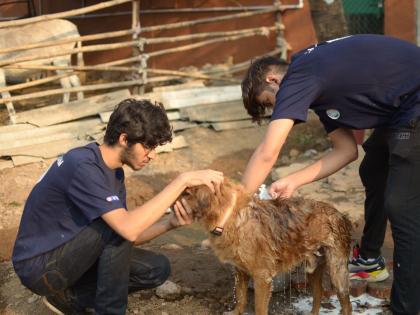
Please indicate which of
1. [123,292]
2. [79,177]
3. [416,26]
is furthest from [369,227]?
[416,26]

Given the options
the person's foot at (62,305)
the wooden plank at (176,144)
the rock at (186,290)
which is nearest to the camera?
the person's foot at (62,305)

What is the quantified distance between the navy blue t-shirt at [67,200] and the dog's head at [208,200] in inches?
17.8

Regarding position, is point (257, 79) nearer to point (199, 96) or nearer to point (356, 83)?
point (356, 83)

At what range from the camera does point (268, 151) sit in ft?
12.9

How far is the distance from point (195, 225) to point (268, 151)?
324 cm

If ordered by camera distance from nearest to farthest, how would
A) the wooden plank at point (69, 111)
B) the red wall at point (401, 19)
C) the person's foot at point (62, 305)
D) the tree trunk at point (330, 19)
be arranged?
the person's foot at point (62, 305) → the wooden plank at point (69, 111) → the tree trunk at point (330, 19) → the red wall at point (401, 19)

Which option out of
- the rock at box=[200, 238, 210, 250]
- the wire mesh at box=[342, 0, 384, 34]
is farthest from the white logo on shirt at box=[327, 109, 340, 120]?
the wire mesh at box=[342, 0, 384, 34]

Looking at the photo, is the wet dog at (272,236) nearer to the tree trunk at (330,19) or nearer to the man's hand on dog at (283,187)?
the man's hand on dog at (283,187)

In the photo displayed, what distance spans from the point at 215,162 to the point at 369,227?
158 inches

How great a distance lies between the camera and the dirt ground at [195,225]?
495 centimetres

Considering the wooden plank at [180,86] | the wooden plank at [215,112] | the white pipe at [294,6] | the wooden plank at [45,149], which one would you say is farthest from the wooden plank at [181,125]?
the white pipe at [294,6]

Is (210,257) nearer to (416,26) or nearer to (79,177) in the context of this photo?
(79,177)

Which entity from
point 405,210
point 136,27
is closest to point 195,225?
point 405,210

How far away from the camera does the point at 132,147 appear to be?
3893 mm
